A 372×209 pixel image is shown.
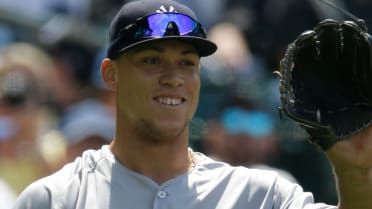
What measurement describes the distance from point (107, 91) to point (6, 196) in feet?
3.94

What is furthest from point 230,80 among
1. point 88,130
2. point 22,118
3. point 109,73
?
point 109,73

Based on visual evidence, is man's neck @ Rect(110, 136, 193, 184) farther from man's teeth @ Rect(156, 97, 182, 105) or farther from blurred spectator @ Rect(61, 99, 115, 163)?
blurred spectator @ Rect(61, 99, 115, 163)

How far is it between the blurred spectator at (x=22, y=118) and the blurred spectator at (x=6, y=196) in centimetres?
15

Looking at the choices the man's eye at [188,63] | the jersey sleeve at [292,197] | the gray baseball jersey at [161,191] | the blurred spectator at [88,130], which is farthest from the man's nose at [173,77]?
the blurred spectator at [88,130]

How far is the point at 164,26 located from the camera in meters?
4.23

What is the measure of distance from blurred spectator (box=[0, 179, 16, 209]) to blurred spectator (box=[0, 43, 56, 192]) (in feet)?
0.49

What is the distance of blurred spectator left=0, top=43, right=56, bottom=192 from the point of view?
721 cm

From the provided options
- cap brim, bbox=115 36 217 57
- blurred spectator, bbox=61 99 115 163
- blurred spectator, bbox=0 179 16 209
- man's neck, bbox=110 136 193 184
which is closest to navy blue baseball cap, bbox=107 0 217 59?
cap brim, bbox=115 36 217 57

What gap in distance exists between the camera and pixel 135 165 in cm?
434

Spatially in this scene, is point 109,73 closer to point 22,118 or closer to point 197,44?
point 197,44

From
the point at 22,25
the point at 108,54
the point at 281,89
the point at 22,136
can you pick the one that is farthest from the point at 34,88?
the point at 281,89

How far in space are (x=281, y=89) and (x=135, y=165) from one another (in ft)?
2.50

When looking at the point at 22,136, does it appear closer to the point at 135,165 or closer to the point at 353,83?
the point at 135,165

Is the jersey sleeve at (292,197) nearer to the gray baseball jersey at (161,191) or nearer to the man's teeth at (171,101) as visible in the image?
the gray baseball jersey at (161,191)
